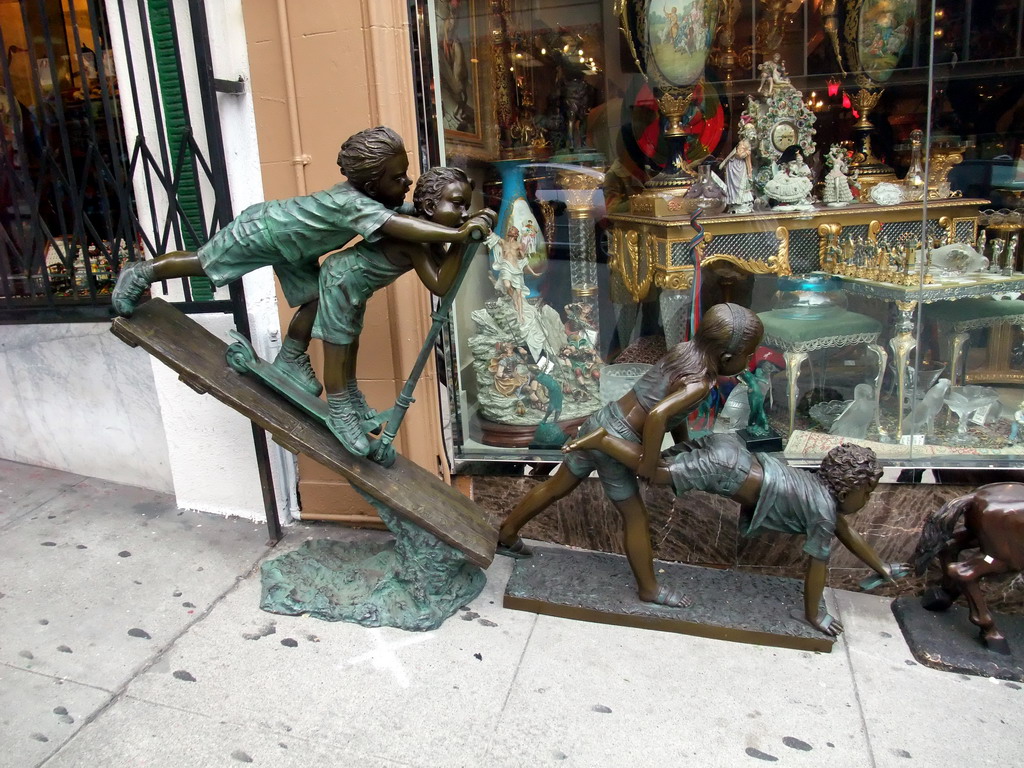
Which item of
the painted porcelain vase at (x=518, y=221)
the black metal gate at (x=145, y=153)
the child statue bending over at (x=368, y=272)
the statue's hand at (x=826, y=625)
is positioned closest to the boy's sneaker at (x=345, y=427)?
the child statue bending over at (x=368, y=272)

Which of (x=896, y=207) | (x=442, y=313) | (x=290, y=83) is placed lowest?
(x=442, y=313)

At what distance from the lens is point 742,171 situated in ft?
12.8

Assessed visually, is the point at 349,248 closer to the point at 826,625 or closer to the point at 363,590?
the point at 363,590

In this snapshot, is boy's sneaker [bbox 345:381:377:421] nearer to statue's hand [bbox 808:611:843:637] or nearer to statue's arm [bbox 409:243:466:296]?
statue's arm [bbox 409:243:466:296]

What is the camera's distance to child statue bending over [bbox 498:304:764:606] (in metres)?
2.75

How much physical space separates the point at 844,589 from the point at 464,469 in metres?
1.92

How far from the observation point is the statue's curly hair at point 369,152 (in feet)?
8.77

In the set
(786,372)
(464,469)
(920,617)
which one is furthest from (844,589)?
(464,469)

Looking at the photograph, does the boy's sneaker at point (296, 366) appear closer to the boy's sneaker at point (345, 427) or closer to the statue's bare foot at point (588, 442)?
the boy's sneaker at point (345, 427)

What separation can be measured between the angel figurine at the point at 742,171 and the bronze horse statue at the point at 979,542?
1.80 m

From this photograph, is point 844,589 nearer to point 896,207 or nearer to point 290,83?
point 896,207

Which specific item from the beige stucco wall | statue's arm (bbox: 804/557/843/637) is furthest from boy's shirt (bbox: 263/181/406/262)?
statue's arm (bbox: 804/557/843/637)

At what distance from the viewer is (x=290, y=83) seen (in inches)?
135

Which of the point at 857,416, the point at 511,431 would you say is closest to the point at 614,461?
the point at 511,431
